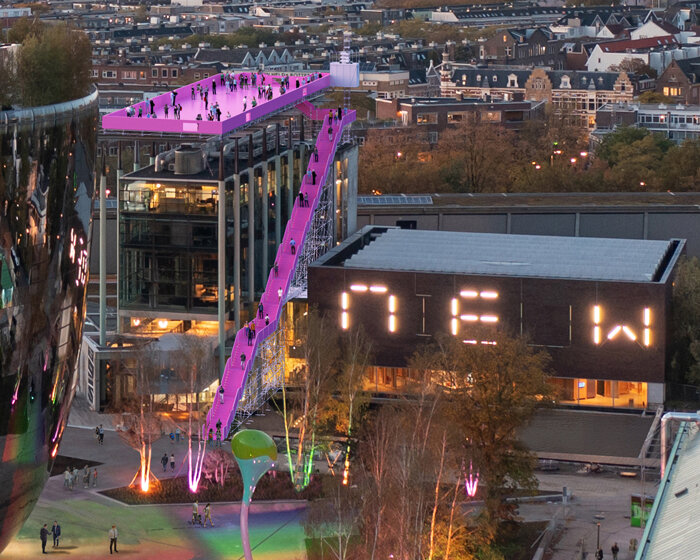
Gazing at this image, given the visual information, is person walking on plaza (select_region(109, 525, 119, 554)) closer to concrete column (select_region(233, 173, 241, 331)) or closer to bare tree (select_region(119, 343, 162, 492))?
bare tree (select_region(119, 343, 162, 492))

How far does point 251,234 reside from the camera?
247 ft

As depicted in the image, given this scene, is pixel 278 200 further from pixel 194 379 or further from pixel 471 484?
pixel 471 484

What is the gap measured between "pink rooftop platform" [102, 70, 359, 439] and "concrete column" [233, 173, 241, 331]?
111 centimetres

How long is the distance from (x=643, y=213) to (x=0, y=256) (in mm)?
60831

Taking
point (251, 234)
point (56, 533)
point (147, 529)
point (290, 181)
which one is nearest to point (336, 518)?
point (147, 529)

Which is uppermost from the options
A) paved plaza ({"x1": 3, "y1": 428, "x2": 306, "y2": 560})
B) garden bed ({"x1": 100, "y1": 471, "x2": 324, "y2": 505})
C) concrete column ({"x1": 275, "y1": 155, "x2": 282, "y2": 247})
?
concrete column ({"x1": 275, "y1": 155, "x2": 282, "y2": 247})

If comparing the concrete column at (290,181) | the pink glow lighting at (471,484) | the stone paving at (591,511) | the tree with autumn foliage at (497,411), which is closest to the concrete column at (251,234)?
the concrete column at (290,181)

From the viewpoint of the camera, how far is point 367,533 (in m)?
52.6

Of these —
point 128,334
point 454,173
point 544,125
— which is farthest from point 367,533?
point 544,125

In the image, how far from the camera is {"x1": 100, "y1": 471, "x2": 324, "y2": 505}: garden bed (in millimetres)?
62638

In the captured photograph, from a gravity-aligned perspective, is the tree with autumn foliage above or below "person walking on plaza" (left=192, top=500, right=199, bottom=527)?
above

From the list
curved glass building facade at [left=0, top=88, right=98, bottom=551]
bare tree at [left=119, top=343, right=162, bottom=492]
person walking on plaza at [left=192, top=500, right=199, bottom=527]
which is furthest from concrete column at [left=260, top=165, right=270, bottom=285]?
curved glass building facade at [left=0, top=88, right=98, bottom=551]

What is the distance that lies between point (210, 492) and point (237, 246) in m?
13.7

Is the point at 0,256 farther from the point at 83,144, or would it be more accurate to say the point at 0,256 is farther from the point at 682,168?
the point at 682,168
